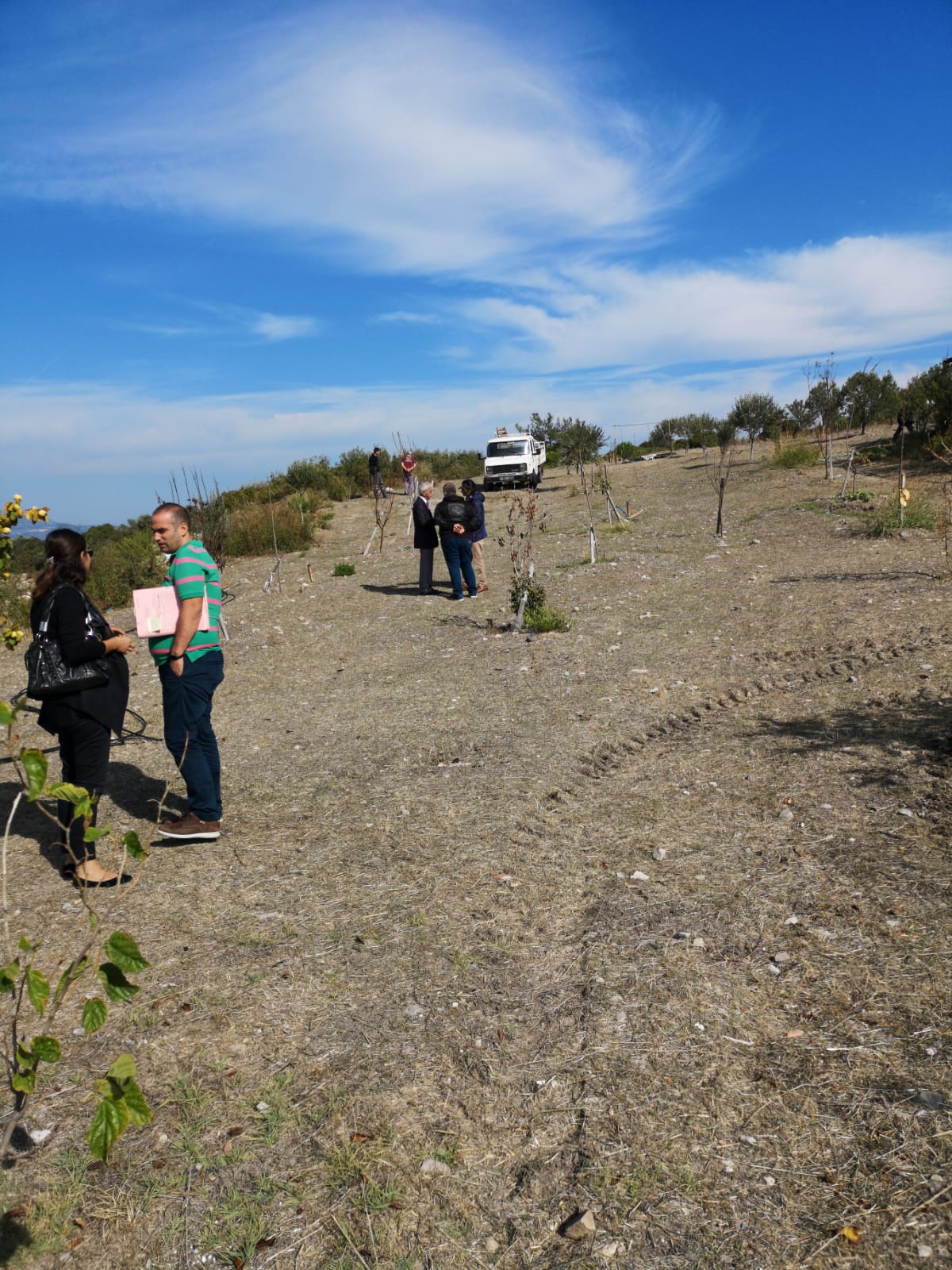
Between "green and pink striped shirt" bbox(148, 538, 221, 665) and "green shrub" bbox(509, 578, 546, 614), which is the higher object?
"green and pink striped shirt" bbox(148, 538, 221, 665)

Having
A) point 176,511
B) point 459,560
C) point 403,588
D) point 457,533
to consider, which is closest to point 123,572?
point 403,588

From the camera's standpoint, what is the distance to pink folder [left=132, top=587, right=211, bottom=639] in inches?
179

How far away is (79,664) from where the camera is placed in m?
4.27

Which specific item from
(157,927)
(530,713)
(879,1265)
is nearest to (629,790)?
(530,713)

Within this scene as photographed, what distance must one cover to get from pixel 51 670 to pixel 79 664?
5.2 inches

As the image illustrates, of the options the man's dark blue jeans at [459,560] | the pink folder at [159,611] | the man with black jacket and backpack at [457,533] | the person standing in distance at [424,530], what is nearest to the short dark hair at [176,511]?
the pink folder at [159,611]

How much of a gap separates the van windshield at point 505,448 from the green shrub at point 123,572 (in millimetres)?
13833

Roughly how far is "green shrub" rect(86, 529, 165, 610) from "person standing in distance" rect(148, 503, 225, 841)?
11.3 meters

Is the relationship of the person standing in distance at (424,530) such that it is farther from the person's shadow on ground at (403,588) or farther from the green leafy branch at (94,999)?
the green leafy branch at (94,999)

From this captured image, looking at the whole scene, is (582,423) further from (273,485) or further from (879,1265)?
(879,1265)

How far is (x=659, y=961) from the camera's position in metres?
3.54

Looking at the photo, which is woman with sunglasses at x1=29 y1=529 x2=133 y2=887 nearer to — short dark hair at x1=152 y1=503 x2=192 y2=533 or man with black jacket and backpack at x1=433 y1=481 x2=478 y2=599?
short dark hair at x1=152 y1=503 x2=192 y2=533

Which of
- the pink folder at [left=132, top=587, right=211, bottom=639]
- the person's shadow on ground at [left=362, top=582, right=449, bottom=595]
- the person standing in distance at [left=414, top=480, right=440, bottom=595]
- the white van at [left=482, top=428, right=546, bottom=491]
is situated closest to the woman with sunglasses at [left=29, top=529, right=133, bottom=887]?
the pink folder at [left=132, top=587, right=211, bottom=639]

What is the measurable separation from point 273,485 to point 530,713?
2316cm
